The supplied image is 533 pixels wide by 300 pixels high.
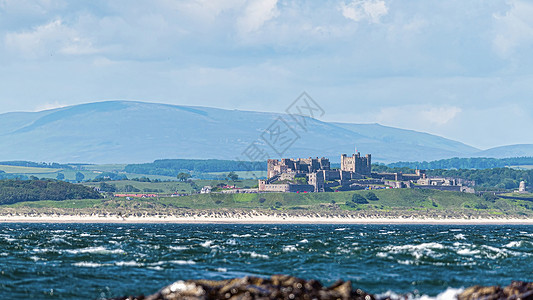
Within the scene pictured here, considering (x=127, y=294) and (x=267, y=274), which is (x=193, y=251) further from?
(x=127, y=294)

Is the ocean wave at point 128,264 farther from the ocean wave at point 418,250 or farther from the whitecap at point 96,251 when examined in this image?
the ocean wave at point 418,250

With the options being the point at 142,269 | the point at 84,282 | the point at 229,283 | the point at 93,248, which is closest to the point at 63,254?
the point at 93,248

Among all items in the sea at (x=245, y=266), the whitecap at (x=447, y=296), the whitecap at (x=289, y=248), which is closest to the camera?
the whitecap at (x=447, y=296)

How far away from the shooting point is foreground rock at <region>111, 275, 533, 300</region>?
37812 mm

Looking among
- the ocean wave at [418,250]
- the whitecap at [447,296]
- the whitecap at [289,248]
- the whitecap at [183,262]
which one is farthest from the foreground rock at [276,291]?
the whitecap at [289,248]

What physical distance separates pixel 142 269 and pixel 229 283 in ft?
60.7

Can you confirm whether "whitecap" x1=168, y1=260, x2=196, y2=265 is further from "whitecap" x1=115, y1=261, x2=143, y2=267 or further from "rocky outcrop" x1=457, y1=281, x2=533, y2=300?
"rocky outcrop" x1=457, y1=281, x2=533, y2=300

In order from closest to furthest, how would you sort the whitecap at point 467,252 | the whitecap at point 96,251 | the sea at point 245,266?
the sea at point 245,266, the whitecap at point 467,252, the whitecap at point 96,251

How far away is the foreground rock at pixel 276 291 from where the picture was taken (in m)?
37.8

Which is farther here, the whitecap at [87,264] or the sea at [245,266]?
the whitecap at [87,264]

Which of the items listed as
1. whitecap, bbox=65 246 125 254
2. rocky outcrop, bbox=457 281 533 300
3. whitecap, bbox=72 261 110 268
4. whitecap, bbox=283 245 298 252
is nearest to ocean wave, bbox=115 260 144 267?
whitecap, bbox=72 261 110 268

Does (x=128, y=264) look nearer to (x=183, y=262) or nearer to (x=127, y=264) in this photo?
(x=127, y=264)

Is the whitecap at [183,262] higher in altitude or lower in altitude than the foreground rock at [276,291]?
lower

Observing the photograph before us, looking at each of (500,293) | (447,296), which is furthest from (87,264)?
(500,293)
